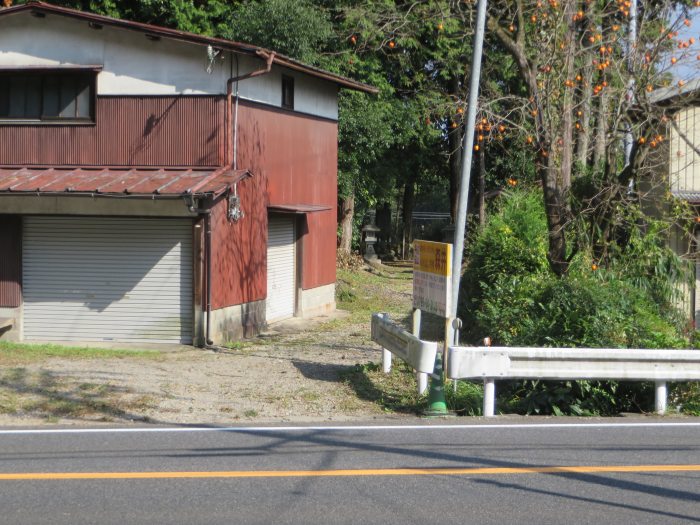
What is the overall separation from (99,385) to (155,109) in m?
6.88

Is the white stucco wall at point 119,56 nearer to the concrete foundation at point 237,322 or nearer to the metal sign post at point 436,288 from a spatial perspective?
the concrete foundation at point 237,322

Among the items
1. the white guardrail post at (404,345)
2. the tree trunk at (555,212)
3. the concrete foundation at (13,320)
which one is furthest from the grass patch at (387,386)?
the concrete foundation at (13,320)

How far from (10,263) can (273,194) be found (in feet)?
18.5

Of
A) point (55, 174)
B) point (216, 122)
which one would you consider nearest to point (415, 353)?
point (216, 122)

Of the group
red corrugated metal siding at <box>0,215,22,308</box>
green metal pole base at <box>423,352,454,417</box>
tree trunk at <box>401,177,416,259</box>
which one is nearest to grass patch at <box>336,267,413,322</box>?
tree trunk at <box>401,177,416,259</box>

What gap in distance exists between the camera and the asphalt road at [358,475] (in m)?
6.64

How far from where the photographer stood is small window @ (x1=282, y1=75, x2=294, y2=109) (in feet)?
65.1

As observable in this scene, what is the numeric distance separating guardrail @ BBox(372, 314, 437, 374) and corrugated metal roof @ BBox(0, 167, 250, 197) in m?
4.09

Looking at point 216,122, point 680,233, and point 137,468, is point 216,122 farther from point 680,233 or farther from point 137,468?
point 137,468

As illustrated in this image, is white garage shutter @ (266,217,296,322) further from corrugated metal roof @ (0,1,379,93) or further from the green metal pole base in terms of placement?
the green metal pole base

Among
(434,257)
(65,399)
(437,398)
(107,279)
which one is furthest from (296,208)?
(437,398)

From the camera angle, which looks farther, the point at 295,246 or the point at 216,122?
the point at 295,246

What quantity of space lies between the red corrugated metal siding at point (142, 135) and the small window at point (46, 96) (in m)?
0.27

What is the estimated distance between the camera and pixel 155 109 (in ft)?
56.5
